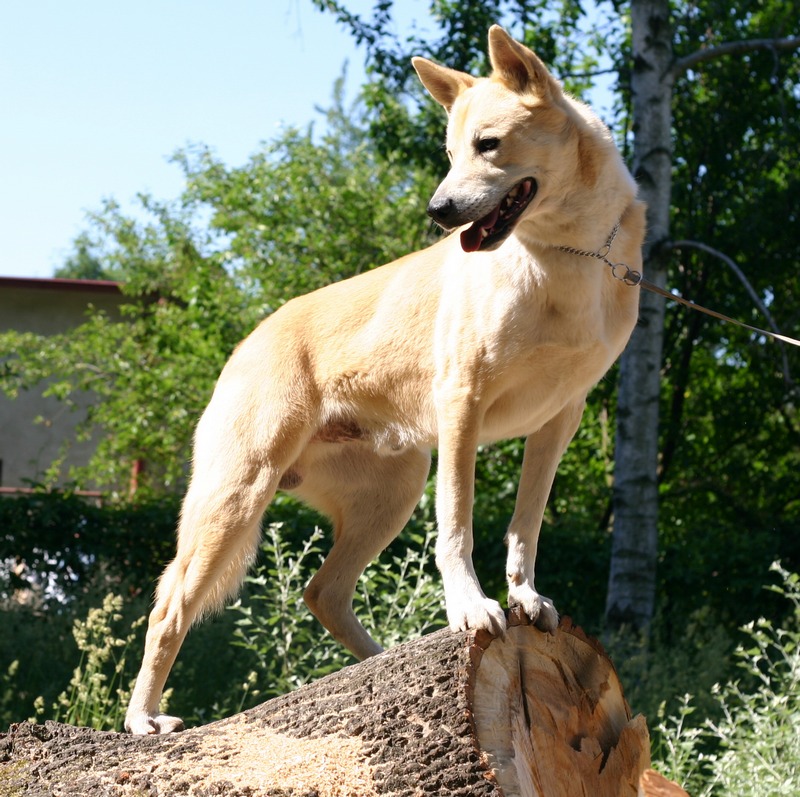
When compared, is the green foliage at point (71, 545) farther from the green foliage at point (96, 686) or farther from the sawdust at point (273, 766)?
the sawdust at point (273, 766)

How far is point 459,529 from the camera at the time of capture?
10.1ft

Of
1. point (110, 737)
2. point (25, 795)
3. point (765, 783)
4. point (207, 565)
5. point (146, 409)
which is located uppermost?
point (146, 409)

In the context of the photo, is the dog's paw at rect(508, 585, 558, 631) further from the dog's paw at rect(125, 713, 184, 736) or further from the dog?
the dog's paw at rect(125, 713, 184, 736)

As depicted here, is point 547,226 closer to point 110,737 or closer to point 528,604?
point 528,604

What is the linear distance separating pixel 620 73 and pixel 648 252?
6.35 ft

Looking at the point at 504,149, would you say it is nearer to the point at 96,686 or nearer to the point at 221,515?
the point at 221,515

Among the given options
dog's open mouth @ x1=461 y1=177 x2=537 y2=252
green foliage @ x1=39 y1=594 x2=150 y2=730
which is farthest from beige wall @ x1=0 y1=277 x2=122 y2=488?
dog's open mouth @ x1=461 y1=177 x2=537 y2=252

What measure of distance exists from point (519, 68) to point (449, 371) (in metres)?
0.97

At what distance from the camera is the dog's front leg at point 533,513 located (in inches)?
124

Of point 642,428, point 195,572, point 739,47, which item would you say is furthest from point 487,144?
point 739,47

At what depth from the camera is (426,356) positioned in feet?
11.5

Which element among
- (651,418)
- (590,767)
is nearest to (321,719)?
(590,767)

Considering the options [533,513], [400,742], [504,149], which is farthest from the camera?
[533,513]

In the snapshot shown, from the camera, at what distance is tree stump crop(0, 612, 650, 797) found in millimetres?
2652
